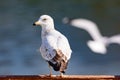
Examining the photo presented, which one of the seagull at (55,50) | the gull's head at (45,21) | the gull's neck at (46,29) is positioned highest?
the gull's head at (45,21)

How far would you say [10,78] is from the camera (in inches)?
40.4

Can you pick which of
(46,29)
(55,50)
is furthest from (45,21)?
(55,50)

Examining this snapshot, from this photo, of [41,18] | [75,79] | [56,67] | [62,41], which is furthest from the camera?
[41,18]

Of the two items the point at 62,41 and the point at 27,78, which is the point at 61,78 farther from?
the point at 62,41

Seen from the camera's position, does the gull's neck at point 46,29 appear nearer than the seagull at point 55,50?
No

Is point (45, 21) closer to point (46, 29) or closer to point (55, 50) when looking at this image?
point (46, 29)

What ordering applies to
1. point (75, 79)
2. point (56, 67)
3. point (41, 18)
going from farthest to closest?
1. point (41, 18)
2. point (56, 67)
3. point (75, 79)

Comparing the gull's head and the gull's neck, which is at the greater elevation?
the gull's head

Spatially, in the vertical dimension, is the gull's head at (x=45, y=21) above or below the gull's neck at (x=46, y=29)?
above

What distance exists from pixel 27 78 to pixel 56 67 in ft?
0.95

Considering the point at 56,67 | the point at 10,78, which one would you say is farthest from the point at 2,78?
the point at 56,67

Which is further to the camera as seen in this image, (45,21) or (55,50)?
(45,21)

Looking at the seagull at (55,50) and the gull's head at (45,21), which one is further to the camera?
the gull's head at (45,21)

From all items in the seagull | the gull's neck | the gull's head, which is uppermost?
the gull's head
